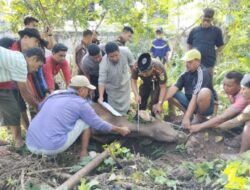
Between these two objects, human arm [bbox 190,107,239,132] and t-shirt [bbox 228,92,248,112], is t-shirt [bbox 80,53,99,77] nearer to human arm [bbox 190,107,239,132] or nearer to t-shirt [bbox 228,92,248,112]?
human arm [bbox 190,107,239,132]

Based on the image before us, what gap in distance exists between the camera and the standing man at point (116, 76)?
6.32 metres

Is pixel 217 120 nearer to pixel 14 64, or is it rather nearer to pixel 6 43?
pixel 14 64

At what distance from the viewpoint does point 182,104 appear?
6.41m

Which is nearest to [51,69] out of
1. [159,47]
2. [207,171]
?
[207,171]

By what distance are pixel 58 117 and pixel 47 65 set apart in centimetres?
153

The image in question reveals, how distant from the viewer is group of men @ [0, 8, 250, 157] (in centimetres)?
490

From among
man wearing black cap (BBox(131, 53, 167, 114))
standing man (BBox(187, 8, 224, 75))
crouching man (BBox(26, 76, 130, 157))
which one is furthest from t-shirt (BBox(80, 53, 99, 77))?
standing man (BBox(187, 8, 224, 75))

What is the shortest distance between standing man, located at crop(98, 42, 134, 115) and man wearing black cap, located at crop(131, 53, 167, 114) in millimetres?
220

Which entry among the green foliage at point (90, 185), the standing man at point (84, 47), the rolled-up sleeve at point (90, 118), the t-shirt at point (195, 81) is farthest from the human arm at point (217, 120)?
the standing man at point (84, 47)

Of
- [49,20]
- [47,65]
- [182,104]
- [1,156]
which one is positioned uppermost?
[49,20]

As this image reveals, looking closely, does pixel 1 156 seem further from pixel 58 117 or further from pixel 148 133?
pixel 148 133

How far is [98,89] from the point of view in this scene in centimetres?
671

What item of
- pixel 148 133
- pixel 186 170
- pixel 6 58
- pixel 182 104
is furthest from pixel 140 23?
pixel 186 170

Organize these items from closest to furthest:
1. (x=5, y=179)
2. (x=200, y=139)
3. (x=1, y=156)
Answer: (x=5, y=179), (x=1, y=156), (x=200, y=139)
